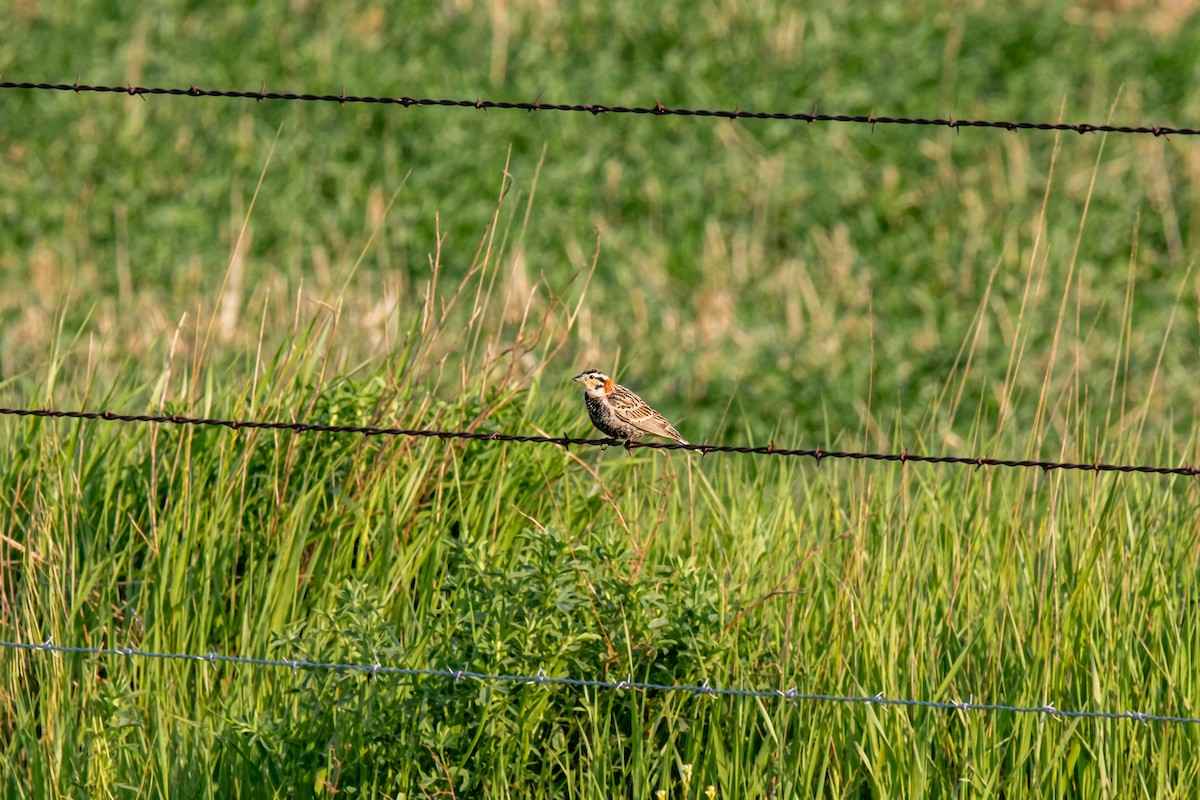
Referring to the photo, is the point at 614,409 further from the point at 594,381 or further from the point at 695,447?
the point at 695,447

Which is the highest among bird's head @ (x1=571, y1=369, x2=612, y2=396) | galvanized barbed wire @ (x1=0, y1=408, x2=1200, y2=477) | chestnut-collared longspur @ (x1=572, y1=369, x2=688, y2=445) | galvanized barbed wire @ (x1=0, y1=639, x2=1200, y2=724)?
bird's head @ (x1=571, y1=369, x2=612, y2=396)

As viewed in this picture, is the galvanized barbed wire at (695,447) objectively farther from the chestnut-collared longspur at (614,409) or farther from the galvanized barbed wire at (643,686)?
the chestnut-collared longspur at (614,409)

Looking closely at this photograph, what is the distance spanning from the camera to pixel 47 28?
1409cm

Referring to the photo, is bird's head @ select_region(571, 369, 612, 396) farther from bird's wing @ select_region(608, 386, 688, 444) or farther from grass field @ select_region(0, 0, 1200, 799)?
grass field @ select_region(0, 0, 1200, 799)

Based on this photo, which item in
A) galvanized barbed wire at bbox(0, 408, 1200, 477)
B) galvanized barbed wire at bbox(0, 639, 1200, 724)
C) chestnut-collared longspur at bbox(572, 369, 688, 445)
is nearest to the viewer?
galvanized barbed wire at bbox(0, 408, 1200, 477)

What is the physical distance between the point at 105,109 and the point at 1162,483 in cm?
923

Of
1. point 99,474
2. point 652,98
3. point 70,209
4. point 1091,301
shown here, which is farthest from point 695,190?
point 99,474

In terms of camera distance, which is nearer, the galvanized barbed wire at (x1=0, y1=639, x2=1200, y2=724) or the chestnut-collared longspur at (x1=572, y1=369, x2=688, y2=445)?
the galvanized barbed wire at (x1=0, y1=639, x2=1200, y2=724)

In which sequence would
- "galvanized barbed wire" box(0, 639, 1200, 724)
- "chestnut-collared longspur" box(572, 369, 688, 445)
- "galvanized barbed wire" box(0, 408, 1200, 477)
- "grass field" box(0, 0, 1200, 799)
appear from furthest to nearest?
1. "chestnut-collared longspur" box(572, 369, 688, 445)
2. "grass field" box(0, 0, 1200, 799)
3. "galvanized barbed wire" box(0, 639, 1200, 724)
4. "galvanized barbed wire" box(0, 408, 1200, 477)

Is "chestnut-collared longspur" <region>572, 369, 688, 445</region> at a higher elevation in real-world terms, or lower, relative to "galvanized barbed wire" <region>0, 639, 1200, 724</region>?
higher

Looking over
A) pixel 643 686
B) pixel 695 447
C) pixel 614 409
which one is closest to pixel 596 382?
pixel 614 409

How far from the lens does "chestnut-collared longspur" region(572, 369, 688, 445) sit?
5512 millimetres

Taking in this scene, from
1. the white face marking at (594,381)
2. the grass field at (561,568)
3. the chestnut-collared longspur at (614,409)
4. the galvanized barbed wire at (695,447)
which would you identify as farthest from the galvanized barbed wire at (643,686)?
the white face marking at (594,381)

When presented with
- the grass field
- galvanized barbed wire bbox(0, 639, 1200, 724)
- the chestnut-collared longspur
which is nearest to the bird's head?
the chestnut-collared longspur
